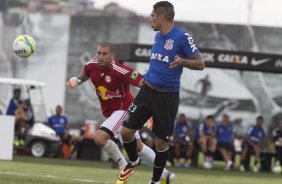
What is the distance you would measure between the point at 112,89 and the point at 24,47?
159cm

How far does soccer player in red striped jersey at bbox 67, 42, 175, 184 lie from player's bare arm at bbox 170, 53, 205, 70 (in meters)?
1.76

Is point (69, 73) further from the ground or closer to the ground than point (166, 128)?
closer to the ground

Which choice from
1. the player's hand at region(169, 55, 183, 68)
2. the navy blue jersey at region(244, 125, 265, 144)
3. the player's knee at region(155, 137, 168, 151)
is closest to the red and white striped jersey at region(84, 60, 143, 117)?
the player's knee at region(155, 137, 168, 151)

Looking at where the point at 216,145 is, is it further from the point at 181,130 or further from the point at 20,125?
the point at 20,125

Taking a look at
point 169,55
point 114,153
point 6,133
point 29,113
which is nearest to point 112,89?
point 114,153

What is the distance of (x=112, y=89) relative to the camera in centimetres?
1361

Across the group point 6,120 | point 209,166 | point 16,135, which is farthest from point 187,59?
point 16,135

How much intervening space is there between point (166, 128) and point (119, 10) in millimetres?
38670

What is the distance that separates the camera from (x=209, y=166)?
990 inches

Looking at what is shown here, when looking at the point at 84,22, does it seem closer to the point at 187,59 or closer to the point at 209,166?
the point at 209,166

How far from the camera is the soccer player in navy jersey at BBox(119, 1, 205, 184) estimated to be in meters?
11.7

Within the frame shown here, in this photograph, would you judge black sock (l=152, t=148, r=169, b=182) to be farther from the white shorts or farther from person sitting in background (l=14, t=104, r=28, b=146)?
person sitting in background (l=14, t=104, r=28, b=146)

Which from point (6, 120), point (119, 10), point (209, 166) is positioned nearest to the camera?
point (6, 120)

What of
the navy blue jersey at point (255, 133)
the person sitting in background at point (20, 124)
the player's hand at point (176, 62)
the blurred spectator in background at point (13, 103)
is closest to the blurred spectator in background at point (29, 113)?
the person sitting in background at point (20, 124)
